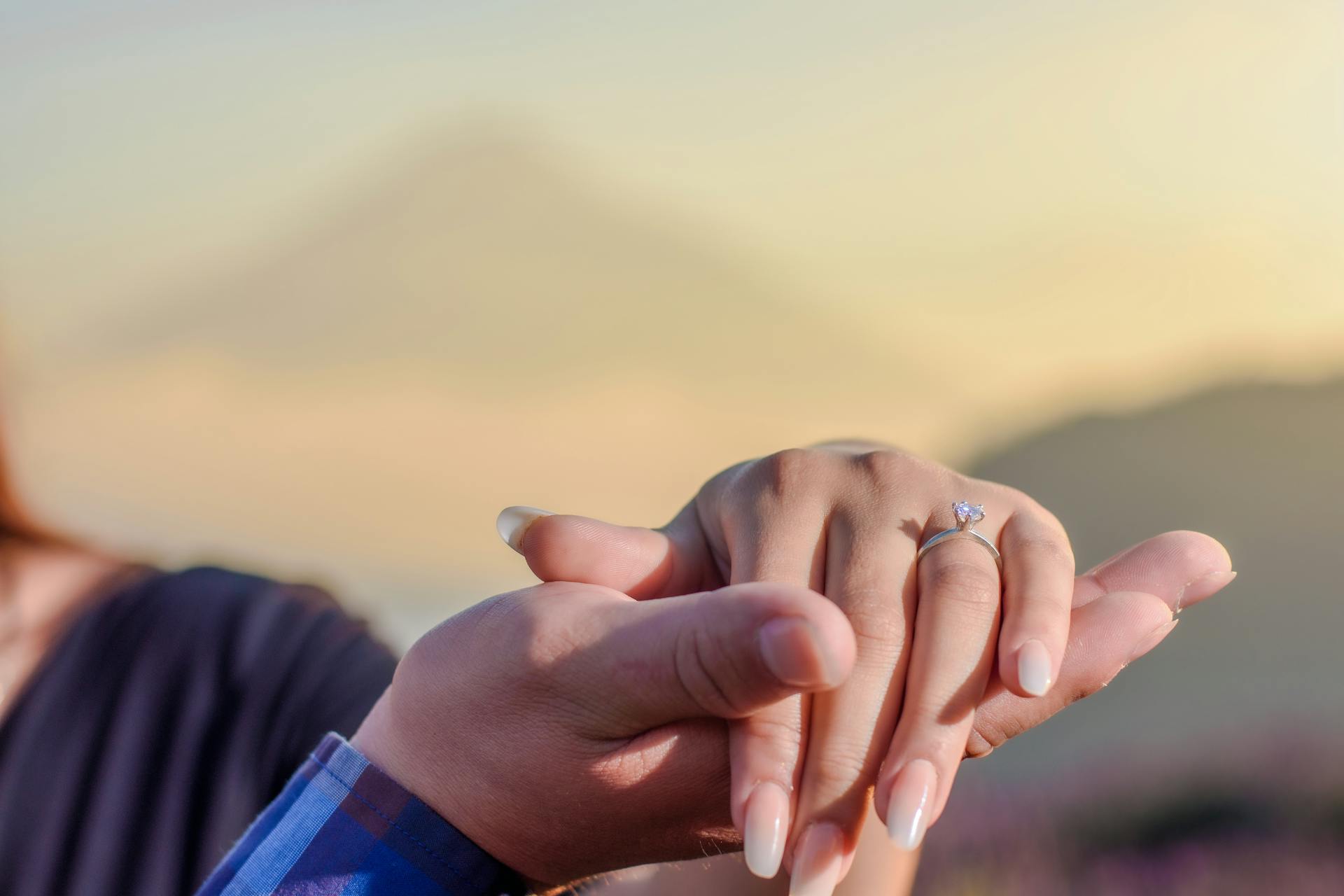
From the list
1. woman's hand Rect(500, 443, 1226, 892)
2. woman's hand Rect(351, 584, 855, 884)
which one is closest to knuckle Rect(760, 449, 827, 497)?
woman's hand Rect(500, 443, 1226, 892)

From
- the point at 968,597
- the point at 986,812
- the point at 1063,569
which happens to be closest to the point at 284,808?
the point at 968,597

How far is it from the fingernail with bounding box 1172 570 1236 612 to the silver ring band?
238mm

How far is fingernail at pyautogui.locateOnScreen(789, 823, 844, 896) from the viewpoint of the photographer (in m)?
0.90

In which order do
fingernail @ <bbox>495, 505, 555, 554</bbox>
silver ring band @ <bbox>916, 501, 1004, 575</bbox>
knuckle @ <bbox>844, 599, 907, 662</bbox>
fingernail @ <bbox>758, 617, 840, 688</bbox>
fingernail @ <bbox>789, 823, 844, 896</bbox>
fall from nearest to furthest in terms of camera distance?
fingernail @ <bbox>758, 617, 840, 688</bbox>, fingernail @ <bbox>789, 823, 844, 896</bbox>, knuckle @ <bbox>844, 599, 907, 662</bbox>, silver ring band @ <bbox>916, 501, 1004, 575</bbox>, fingernail @ <bbox>495, 505, 555, 554</bbox>

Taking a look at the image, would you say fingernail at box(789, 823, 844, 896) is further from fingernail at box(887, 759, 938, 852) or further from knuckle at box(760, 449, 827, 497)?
knuckle at box(760, 449, 827, 497)

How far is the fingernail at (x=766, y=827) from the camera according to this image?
2.88 feet

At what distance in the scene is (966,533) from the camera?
3.76 feet

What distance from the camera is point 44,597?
230cm

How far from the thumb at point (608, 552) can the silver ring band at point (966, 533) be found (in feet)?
1.11

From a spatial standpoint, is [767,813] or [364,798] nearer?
[767,813]

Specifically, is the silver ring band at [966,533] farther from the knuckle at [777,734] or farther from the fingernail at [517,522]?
the fingernail at [517,522]

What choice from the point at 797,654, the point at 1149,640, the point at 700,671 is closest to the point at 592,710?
the point at 700,671

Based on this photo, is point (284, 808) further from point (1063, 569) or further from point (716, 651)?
point (1063, 569)

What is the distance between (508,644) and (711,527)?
0.44 m
